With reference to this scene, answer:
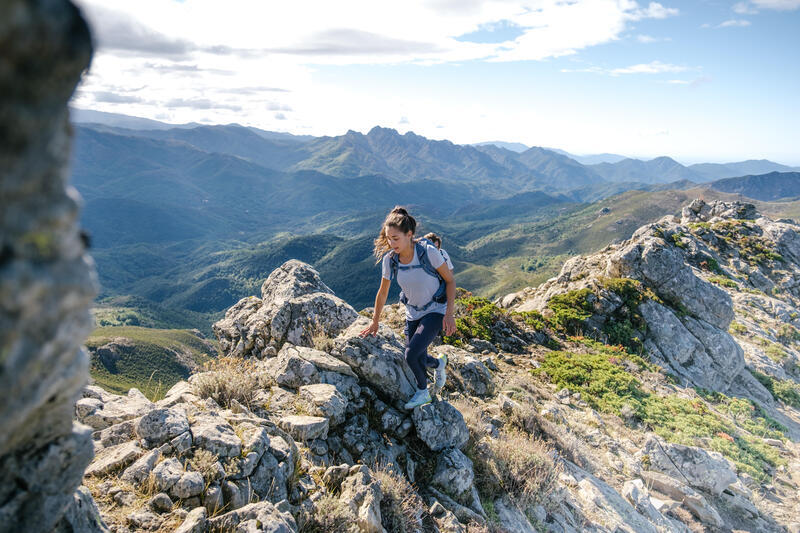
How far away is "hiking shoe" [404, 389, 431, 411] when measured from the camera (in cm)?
766

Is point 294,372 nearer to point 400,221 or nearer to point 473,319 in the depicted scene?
point 400,221

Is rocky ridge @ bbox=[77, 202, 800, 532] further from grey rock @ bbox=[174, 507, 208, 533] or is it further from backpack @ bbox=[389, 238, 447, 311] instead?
backpack @ bbox=[389, 238, 447, 311]

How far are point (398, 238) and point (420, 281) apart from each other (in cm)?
91

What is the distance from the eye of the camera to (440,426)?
7.53 metres

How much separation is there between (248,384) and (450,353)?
672cm

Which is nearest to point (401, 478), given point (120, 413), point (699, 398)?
point (120, 413)

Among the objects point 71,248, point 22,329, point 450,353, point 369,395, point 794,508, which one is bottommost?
point 794,508

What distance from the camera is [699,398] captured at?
1492 centimetres

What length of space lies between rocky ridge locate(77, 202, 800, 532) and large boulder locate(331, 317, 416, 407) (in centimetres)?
4

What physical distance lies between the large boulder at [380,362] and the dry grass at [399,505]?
1.84m

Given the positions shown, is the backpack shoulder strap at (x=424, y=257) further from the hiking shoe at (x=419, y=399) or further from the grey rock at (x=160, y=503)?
the grey rock at (x=160, y=503)

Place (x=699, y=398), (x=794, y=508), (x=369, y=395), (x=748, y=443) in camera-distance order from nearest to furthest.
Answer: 1. (x=369, y=395)
2. (x=794, y=508)
3. (x=748, y=443)
4. (x=699, y=398)

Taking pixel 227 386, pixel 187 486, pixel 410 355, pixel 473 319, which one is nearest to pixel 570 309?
pixel 473 319

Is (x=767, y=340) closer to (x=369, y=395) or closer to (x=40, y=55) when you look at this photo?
(x=369, y=395)
